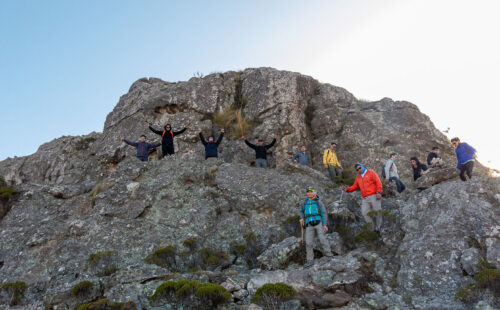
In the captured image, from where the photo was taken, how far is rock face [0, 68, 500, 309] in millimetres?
10984

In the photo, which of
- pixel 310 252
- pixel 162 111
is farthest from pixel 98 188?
pixel 310 252

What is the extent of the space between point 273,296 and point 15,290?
9.82 m

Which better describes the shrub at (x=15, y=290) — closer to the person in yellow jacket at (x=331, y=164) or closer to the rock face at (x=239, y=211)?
the rock face at (x=239, y=211)

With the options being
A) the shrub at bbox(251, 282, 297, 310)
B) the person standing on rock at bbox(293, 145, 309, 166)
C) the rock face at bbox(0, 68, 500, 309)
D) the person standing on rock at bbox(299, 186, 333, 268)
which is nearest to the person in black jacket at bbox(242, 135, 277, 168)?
the rock face at bbox(0, 68, 500, 309)

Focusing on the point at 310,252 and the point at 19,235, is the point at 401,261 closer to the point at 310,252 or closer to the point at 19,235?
the point at 310,252

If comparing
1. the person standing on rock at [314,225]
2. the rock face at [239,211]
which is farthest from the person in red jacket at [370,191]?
the person standing on rock at [314,225]

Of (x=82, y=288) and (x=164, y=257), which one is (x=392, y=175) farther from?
(x=82, y=288)

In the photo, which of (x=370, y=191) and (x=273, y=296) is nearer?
(x=273, y=296)

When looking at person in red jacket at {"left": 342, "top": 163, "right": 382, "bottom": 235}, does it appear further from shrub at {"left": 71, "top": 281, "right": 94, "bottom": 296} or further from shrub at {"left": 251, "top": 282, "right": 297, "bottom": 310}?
shrub at {"left": 71, "top": 281, "right": 94, "bottom": 296}

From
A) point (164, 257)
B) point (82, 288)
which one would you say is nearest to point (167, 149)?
point (164, 257)

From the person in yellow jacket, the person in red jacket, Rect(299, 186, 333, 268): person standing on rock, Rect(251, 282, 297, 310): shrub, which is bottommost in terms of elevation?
Rect(251, 282, 297, 310): shrub

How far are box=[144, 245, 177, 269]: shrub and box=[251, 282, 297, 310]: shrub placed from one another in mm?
5249

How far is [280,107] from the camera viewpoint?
Result: 24188 mm

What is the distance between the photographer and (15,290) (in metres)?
13.2
